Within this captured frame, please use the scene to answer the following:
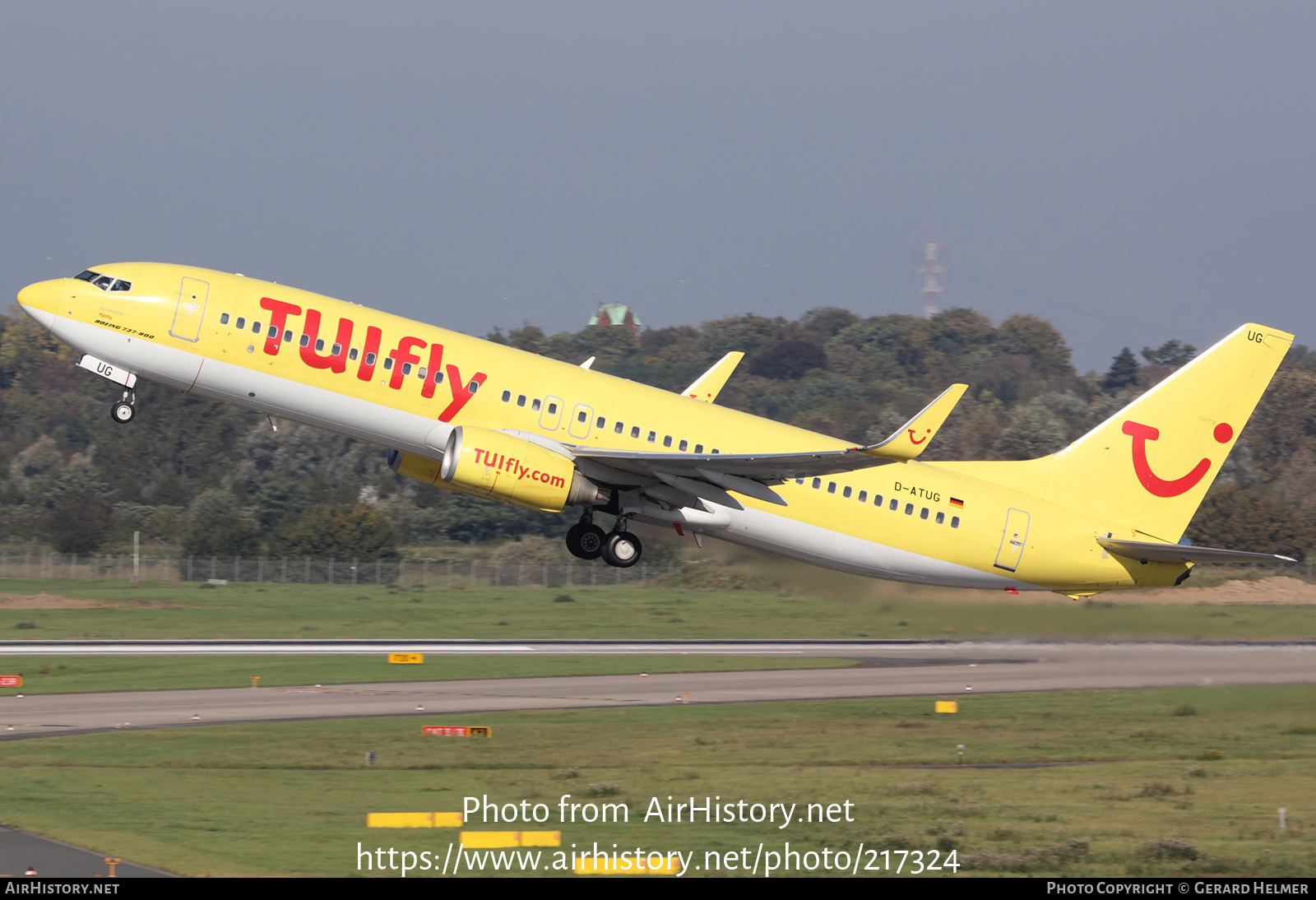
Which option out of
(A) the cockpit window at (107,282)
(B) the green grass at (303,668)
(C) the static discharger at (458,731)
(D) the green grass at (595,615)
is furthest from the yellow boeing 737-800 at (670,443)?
(B) the green grass at (303,668)

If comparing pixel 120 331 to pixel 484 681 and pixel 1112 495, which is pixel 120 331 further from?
pixel 1112 495

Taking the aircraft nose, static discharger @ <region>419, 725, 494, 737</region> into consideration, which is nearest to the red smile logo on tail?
static discharger @ <region>419, 725, 494, 737</region>

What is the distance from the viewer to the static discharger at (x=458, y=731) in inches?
1267

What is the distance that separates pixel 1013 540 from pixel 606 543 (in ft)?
33.6

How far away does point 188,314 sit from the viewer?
30.8 m

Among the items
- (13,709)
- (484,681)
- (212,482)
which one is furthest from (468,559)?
(13,709)

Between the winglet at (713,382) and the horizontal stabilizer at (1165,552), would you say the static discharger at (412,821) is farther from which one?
the horizontal stabilizer at (1165,552)

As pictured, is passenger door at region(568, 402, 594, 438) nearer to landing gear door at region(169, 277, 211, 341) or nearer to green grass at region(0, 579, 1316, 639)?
landing gear door at region(169, 277, 211, 341)

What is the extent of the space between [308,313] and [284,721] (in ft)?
32.6

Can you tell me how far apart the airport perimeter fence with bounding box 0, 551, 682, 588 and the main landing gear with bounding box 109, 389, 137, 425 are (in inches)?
1432

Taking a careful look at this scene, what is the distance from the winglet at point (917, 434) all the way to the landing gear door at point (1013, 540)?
7772 millimetres

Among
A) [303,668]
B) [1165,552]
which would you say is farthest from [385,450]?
[1165,552]

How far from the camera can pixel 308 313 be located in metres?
31.0

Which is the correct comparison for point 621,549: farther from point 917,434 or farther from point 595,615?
point 595,615
